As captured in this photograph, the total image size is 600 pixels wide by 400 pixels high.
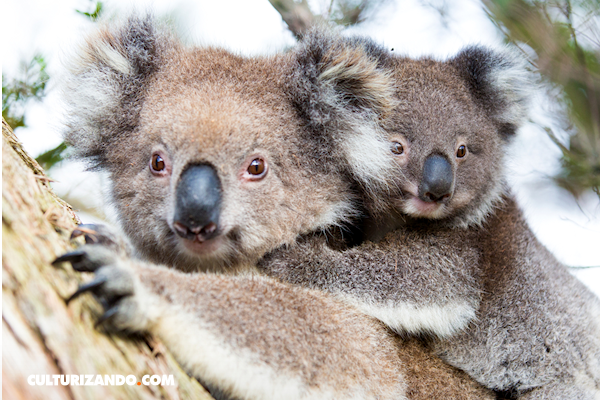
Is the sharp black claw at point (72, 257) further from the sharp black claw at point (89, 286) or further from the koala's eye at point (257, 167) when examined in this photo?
the koala's eye at point (257, 167)

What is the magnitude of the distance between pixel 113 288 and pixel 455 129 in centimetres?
258

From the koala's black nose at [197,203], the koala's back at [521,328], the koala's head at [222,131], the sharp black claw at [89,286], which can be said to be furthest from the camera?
the koala's back at [521,328]

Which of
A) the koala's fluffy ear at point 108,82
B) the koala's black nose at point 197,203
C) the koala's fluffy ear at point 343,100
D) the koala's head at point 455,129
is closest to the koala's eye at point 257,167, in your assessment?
the koala's black nose at point 197,203

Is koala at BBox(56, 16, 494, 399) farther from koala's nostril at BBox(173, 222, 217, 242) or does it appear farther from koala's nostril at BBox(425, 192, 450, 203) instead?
koala's nostril at BBox(425, 192, 450, 203)

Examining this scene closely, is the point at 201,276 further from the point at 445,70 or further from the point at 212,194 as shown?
the point at 445,70

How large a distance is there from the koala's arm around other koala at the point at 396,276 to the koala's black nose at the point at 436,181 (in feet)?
1.02

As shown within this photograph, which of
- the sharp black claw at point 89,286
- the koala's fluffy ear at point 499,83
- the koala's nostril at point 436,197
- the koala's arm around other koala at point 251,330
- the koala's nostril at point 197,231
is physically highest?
the koala's fluffy ear at point 499,83

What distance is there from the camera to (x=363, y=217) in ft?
10.6

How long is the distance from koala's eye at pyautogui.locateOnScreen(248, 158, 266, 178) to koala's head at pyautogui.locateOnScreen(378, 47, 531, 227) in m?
0.95

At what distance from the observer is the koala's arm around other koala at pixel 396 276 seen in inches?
108

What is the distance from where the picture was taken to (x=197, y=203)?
2.23 metres

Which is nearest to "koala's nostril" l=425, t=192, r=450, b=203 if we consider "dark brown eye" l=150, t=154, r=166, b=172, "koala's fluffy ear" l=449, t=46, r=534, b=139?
"koala's fluffy ear" l=449, t=46, r=534, b=139

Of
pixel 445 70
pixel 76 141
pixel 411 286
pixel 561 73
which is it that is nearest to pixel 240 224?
pixel 411 286

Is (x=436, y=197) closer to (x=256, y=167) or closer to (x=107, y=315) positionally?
(x=256, y=167)
